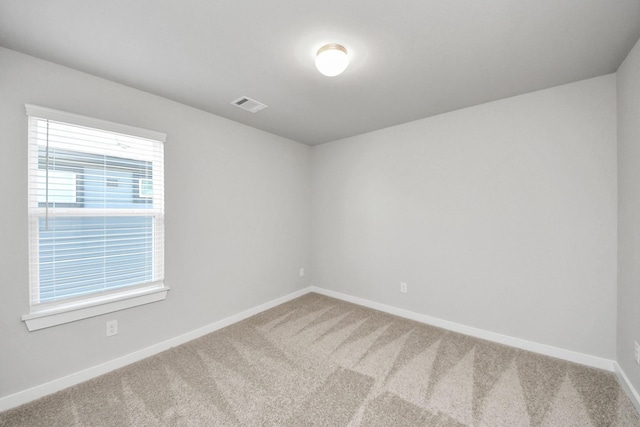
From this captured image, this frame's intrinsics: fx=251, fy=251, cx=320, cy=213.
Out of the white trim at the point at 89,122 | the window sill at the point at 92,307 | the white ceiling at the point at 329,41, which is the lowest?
the window sill at the point at 92,307

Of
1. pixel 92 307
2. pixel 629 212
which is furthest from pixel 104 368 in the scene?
pixel 629 212

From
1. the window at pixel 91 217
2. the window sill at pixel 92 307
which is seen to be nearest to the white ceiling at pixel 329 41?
the window at pixel 91 217

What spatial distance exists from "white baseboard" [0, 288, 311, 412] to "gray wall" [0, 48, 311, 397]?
43mm

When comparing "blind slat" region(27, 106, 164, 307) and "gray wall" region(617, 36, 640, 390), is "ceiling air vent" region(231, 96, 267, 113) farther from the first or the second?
"gray wall" region(617, 36, 640, 390)

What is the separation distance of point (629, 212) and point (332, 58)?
238 cm

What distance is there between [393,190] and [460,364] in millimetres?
1952

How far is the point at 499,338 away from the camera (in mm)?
2512

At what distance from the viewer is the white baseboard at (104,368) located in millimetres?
1718

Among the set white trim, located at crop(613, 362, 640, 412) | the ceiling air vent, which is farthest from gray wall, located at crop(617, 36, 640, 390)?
the ceiling air vent

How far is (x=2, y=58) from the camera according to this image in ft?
5.49

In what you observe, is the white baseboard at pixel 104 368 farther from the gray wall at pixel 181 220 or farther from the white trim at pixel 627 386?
the white trim at pixel 627 386

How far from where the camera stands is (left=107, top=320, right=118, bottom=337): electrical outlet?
2.10 m

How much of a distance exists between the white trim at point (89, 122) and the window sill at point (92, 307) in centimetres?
139

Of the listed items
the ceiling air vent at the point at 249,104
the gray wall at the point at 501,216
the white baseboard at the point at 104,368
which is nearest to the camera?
the white baseboard at the point at 104,368
